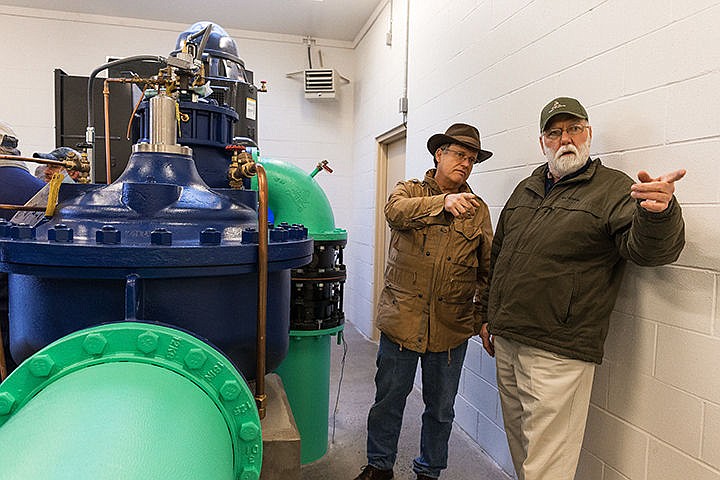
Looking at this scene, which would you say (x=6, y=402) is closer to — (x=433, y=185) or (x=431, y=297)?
(x=431, y=297)

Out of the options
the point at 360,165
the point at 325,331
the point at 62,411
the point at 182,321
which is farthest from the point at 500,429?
the point at 360,165

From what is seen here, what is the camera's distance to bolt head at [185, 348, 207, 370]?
0.64 metres

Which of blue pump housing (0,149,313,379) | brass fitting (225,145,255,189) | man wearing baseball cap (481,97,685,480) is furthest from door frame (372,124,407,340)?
blue pump housing (0,149,313,379)

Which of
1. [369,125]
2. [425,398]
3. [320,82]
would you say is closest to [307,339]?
[425,398]

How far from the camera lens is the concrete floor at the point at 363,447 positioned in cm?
217

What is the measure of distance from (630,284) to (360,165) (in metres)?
3.63

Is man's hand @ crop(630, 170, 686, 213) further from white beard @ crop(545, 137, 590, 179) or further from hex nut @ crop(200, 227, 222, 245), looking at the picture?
hex nut @ crop(200, 227, 222, 245)

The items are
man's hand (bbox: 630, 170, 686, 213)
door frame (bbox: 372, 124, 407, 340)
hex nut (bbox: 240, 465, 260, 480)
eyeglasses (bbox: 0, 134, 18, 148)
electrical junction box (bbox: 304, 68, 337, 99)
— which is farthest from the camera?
electrical junction box (bbox: 304, 68, 337, 99)

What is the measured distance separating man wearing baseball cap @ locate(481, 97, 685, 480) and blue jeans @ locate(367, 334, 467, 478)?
0.36 meters

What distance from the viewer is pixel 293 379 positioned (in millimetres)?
2086

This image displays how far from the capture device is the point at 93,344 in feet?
1.98

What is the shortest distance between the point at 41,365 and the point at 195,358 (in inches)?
6.6

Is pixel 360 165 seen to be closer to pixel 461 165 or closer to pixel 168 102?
pixel 461 165

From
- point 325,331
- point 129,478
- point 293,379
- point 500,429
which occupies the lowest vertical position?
point 500,429
